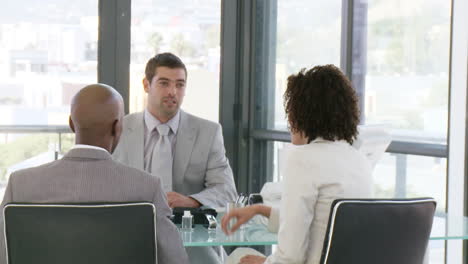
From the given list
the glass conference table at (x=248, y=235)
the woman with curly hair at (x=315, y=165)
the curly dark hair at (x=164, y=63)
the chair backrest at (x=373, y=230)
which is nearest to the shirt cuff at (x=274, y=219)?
the glass conference table at (x=248, y=235)

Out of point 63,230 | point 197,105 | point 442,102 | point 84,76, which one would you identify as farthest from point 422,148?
point 63,230

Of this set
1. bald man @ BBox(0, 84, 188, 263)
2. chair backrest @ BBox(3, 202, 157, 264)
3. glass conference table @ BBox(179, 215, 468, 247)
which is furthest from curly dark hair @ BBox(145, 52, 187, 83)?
chair backrest @ BBox(3, 202, 157, 264)

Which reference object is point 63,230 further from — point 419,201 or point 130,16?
point 130,16

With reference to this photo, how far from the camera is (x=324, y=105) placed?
8.80 feet

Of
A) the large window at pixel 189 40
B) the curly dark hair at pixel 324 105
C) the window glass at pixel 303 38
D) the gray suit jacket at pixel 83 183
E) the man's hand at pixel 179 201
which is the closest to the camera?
the gray suit jacket at pixel 83 183

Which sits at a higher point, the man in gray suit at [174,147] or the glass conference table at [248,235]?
the man in gray suit at [174,147]

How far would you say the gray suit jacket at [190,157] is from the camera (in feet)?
13.4

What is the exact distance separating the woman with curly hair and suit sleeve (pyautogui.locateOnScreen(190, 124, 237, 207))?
1.03m

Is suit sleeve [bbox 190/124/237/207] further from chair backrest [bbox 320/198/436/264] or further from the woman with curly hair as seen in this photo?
chair backrest [bbox 320/198/436/264]

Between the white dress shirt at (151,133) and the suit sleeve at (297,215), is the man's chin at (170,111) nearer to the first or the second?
the white dress shirt at (151,133)

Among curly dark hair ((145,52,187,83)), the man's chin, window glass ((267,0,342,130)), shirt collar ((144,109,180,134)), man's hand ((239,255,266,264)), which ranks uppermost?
window glass ((267,0,342,130))

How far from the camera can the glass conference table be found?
281cm

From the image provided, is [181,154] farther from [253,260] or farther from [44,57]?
[44,57]

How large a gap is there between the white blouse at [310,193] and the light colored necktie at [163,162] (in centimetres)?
153
